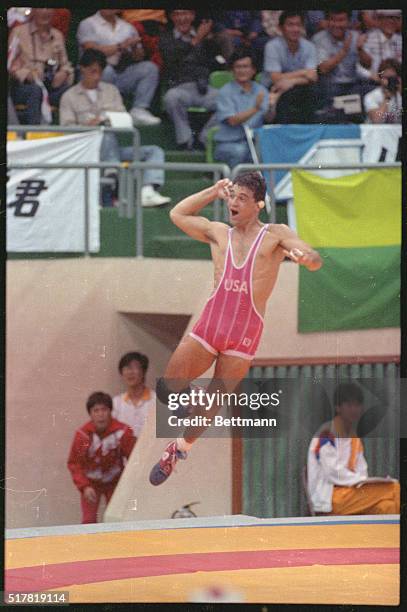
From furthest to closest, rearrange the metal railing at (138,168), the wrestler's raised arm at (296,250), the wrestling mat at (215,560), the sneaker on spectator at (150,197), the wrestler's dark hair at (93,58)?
1. the wrestler's dark hair at (93,58)
2. the sneaker on spectator at (150,197)
3. the metal railing at (138,168)
4. the wrestler's raised arm at (296,250)
5. the wrestling mat at (215,560)

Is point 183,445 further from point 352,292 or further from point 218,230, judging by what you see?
point 352,292

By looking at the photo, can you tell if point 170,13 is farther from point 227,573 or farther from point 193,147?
point 227,573

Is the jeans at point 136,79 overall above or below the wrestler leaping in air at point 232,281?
above

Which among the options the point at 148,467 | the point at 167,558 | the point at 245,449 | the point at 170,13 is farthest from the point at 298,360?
the point at 170,13

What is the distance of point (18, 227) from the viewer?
777 centimetres

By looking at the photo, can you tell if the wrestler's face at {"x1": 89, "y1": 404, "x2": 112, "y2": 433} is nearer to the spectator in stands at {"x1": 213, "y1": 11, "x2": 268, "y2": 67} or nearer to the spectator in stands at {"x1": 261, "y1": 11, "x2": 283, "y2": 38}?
the spectator in stands at {"x1": 213, "y1": 11, "x2": 268, "y2": 67}

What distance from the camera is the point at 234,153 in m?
7.72

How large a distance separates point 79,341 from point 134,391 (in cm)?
43

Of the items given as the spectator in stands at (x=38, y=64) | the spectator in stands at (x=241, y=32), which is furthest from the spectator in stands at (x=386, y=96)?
the spectator in stands at (x=38, y=64)

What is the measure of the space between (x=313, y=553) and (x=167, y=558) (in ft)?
2.47

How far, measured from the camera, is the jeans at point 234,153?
25.3ft

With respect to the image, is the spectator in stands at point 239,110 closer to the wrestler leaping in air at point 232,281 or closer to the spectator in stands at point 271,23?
the spectator in stands at point 271,23

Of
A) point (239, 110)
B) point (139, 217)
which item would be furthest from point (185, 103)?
point (139, 217)

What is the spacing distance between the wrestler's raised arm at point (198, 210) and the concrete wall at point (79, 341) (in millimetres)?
247
